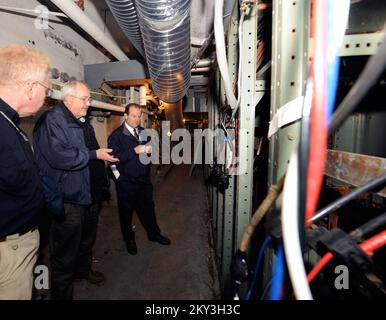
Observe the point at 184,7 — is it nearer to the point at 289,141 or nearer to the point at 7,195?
the point at 289,141

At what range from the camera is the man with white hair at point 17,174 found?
878 mm

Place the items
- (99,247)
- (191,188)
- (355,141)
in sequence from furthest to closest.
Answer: (191,188)
(99,247)
(355,141)

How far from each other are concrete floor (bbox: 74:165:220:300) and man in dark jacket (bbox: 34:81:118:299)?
18.0 inches

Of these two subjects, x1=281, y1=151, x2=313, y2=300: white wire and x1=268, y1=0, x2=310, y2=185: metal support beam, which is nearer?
x1=281, y1=151, x2=313, y2=300: white wire

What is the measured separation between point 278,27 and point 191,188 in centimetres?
446

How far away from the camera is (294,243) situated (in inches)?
13.1

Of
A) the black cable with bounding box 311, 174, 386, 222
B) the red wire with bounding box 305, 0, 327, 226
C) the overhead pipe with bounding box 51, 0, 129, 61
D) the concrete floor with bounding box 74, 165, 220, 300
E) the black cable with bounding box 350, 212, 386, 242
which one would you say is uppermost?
the overhead pipe with bounding box 51, 0, 129, 61

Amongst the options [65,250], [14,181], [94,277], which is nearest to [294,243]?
[14,181]

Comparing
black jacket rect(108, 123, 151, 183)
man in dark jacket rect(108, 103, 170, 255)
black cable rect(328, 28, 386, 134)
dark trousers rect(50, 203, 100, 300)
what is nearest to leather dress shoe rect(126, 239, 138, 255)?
man in dark jacket rect(108, 103, 170, 255)

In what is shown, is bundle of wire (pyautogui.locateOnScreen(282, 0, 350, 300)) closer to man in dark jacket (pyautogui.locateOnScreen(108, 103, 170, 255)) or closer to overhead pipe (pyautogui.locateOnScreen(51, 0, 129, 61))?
overhead pipe (pyautogui.locateOnScreen(51, 0, 129, 61))

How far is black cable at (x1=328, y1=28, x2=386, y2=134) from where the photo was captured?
10.4 inches
